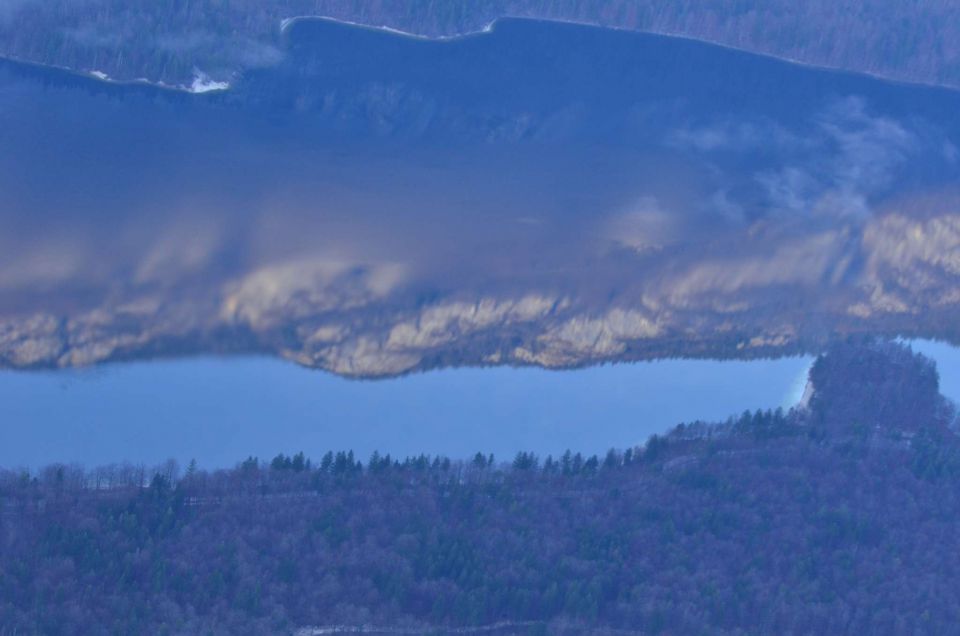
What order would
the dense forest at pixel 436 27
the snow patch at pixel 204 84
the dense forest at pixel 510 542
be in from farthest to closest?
the snow patch at pixel 204 84, the dense forest at pixel 436 27, the dense forest at pixel 510 542

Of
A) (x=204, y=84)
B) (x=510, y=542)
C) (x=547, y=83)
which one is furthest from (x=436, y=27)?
(x=510, y=542)

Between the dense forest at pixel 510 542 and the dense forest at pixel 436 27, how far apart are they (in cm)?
1434

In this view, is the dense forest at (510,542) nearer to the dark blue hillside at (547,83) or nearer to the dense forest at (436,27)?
the dark blue hillside at (547,83)

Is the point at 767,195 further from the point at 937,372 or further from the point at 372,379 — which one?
the point at 372,379

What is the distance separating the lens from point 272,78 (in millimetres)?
37656

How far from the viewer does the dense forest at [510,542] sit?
21.9 m

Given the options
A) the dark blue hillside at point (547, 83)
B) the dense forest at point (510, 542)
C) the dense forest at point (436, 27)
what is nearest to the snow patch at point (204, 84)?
the dense forest at point (436, 27)

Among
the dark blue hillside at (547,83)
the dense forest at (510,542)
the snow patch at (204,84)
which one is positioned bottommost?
the dense forest at (510,542)

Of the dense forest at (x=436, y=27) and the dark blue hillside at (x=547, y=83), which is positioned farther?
the dark blue hillside at (x=547, y=83)

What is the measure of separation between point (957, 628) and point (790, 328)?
871 cm

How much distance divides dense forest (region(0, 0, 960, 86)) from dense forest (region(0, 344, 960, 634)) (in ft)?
47.1

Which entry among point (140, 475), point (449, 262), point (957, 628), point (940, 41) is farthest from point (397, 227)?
point (940, 41)

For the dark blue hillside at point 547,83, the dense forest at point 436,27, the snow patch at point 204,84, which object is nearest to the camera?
the dense forest at point 436,27

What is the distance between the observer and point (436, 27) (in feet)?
134
